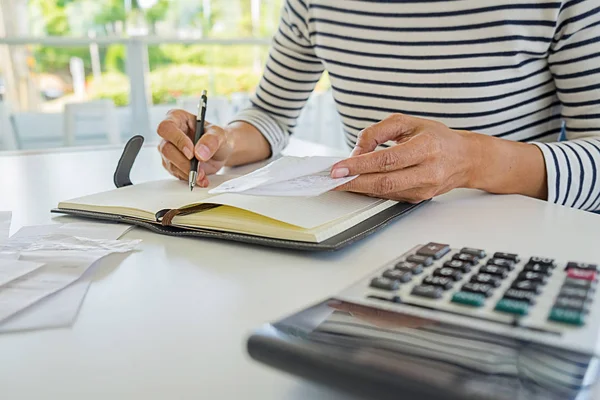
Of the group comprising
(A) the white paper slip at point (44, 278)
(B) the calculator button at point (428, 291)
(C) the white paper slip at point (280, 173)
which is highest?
(C) the white paper slip at point (280, 173)

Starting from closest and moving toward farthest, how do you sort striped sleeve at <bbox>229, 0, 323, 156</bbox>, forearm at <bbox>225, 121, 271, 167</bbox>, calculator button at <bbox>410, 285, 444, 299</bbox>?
calculator button at <bbox>410, 285, 444, 299</bbox>
forearm at <bbox>225, 121, 271, 167</bbox>
striped sleeve at <bbox>229, 0, 323, 156</bbox>

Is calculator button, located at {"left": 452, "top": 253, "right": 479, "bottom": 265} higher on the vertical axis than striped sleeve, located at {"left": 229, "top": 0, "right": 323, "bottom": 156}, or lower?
lower

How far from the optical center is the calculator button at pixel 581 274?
382 mm

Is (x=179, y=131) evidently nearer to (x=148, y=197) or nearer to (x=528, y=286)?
(x=148, y=197)

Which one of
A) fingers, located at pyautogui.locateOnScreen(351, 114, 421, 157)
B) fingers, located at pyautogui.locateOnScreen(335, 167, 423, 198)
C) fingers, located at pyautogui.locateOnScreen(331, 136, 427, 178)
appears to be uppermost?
fingers, located at pyautogui.locateOnScreen(351, 114, 421, 157)

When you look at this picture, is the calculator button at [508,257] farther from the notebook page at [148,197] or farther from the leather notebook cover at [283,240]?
the notebook page at [148,197]

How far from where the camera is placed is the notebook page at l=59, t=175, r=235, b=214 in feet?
2.16

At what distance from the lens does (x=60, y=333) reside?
0.38 m

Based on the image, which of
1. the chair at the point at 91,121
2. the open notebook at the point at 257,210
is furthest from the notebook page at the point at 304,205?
the chair at the point at 91,121

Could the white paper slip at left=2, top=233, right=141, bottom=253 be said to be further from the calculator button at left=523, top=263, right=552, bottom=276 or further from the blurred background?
the blurred background

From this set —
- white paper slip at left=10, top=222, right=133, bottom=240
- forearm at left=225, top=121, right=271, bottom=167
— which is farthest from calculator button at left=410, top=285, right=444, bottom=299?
forearm at left=225, top=121, right=271, bottom=167

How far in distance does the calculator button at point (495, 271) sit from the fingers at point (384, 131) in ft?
0.96

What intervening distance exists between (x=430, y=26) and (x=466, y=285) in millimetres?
695

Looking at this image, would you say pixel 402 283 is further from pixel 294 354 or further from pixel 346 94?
pixel 346 94
